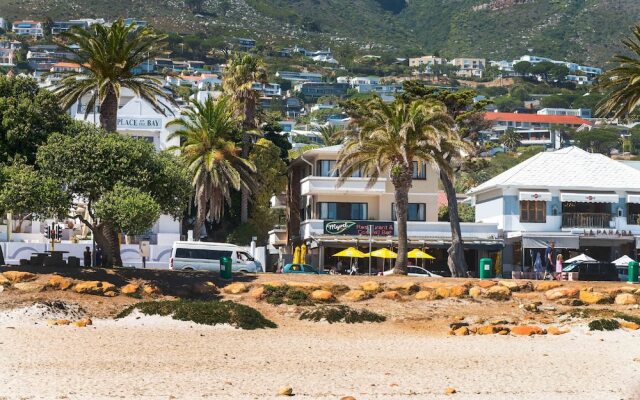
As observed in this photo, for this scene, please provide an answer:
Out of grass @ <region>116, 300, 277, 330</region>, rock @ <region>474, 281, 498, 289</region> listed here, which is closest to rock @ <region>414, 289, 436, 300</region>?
rock @ <region>474, 281, 498, 289</region>

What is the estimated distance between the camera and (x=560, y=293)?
4656 cm

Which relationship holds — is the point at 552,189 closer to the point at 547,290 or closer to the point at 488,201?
the point at 488,201

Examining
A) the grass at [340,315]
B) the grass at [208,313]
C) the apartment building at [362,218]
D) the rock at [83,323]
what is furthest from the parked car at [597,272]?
the rock at [83,323]

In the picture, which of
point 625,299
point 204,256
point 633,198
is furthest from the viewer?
point 633,198

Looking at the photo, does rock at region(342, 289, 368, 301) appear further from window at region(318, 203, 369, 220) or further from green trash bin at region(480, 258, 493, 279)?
window at region(318, 203, 369, 220)

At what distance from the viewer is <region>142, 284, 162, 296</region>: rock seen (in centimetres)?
4328

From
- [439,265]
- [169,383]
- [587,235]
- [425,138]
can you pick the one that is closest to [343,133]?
[425,138]

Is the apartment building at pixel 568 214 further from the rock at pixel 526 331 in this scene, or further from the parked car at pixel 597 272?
the rock at pixel 526 331

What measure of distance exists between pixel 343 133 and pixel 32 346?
3213 cm

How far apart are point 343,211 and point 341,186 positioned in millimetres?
2002

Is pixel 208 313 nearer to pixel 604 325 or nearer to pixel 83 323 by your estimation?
pixel 83 323

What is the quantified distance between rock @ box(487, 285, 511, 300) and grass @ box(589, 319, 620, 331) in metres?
6.62

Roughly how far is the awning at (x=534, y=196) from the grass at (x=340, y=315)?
35081 mm

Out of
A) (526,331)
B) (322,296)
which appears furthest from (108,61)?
(526,331)
